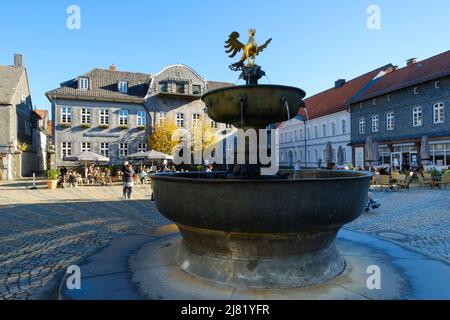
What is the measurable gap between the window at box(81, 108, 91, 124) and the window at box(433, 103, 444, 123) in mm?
34530

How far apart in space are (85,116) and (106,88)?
162 inches

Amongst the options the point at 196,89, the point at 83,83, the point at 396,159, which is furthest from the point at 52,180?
the point at 396,159

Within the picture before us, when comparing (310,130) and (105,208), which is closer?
(105,208)

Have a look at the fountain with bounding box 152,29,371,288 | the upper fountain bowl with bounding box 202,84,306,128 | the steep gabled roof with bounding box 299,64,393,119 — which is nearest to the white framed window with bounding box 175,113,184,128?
the steep gabled roof with bounding box 299,64,393,119

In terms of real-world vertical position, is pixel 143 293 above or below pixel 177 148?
below

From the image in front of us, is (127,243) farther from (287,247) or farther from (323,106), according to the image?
(323,106)

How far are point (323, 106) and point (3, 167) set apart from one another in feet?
133

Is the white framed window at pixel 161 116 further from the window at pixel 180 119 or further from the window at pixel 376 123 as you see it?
the window at pixel 376 123

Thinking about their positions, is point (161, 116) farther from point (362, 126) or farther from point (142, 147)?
point (362, 126)

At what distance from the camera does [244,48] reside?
17.0 ft

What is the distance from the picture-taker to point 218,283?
370 centimetres

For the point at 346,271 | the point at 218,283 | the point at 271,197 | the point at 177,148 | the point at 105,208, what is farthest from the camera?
the point at 177,148
